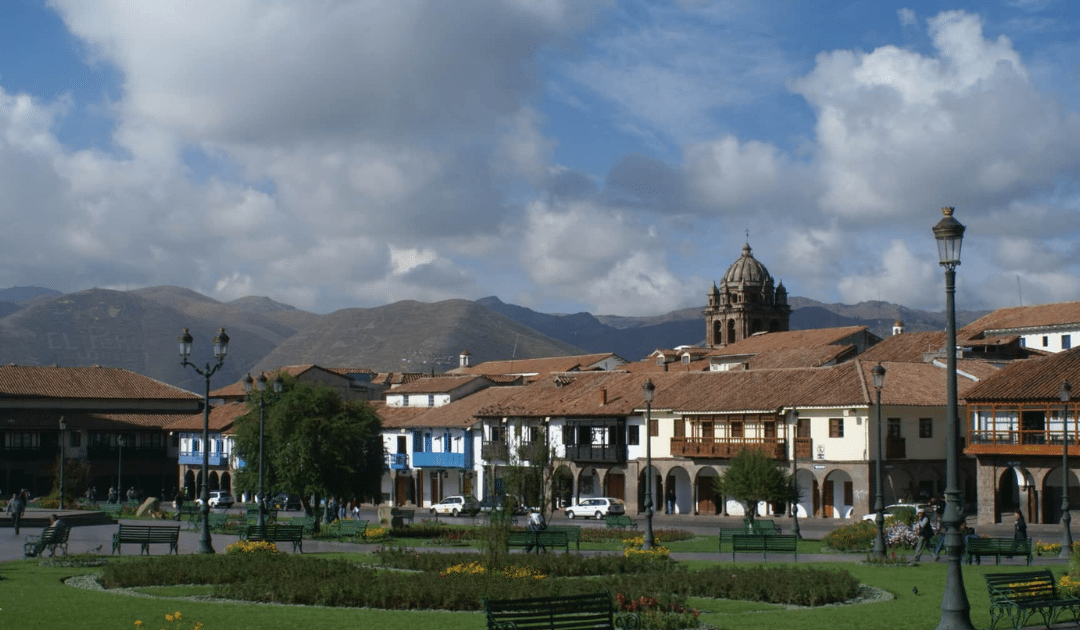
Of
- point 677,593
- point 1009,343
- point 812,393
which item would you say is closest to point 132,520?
point 812,393

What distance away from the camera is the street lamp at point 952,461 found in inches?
586

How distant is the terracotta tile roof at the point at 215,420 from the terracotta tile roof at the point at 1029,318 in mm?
53917

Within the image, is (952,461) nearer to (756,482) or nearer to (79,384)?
(756,482)

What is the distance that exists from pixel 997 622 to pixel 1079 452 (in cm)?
3433

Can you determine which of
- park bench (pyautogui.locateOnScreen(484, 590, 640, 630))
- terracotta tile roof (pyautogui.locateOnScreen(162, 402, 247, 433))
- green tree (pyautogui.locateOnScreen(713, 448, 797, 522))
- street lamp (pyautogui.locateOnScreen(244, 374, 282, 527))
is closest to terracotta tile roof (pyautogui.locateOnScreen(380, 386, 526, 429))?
terracotta tile roof (pyautogui.locateOnScreen(162, 402, 247, 433))

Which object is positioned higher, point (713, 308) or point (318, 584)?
point (713, 308)

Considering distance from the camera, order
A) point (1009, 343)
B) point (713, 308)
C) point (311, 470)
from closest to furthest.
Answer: point (311, 470)
point (1009, 343)
point (713, 308)

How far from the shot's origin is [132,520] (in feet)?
181

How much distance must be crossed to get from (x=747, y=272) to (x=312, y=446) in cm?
10669

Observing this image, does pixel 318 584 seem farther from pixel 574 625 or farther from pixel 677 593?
pixel 574 625

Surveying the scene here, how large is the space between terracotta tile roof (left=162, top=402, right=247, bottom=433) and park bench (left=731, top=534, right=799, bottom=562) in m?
65.2

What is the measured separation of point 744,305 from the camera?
145 m

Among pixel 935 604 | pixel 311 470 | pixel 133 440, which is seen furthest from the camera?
pixel 133 440

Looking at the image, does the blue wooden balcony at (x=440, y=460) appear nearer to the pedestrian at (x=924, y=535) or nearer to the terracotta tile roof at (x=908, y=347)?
the terracotta tile roof at (x=908, y=347)
